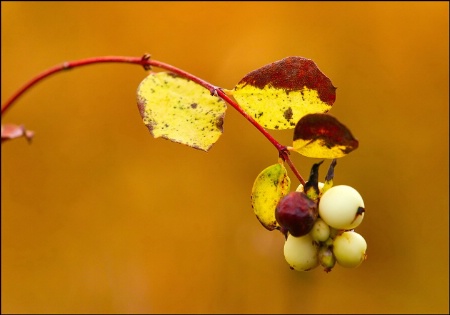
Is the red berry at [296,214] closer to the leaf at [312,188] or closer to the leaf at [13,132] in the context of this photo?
the leaf at [312,188]

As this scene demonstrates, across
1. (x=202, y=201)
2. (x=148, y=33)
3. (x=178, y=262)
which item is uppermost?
(x=148, y=33)

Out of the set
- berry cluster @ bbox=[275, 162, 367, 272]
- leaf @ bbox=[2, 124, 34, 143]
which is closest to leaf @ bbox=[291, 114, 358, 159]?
berry cluster @ bbox=[275, 162, 367, 272]

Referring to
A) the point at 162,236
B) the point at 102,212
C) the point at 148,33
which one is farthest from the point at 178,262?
the point at 148,33

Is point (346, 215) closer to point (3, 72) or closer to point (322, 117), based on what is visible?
point (322, 117)

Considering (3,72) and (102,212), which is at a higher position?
(3,72)

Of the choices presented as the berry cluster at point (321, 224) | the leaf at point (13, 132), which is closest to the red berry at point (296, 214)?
the berry cluster at point (321, 224)

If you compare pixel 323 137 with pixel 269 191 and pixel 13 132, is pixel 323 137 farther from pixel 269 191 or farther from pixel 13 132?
pixel 13 132
